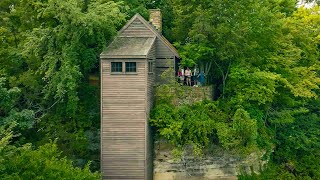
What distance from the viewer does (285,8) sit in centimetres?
3350

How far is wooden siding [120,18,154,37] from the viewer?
26.6m

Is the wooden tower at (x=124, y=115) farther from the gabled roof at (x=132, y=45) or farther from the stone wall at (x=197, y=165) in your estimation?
the stone wall at (x=197, y=165)

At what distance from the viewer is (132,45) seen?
25609mm

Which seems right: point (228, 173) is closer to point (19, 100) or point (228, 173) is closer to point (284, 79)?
point (284, 79)

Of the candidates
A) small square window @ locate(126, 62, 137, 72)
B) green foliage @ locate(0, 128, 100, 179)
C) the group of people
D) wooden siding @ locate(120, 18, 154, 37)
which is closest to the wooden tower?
small square window @ locate(126, 62, 137, 72)

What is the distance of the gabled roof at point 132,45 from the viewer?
2462 cm

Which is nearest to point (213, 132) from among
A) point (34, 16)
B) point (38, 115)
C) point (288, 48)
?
point (288, 48)

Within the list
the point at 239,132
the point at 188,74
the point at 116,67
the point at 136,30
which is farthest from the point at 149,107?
the point at 239,132

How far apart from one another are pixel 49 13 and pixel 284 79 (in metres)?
13.2

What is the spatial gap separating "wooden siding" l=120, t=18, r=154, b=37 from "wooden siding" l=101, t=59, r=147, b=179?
110 inches

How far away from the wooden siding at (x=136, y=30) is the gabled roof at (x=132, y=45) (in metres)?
0.12

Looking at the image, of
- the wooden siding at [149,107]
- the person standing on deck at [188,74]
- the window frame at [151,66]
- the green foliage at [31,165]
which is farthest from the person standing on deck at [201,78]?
the green foliage at [31,165]

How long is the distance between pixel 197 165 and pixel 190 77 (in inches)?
195

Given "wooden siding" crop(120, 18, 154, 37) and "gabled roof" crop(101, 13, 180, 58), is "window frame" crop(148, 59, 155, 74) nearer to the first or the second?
"gabled roof" crop(101, 13, 180, 58)
